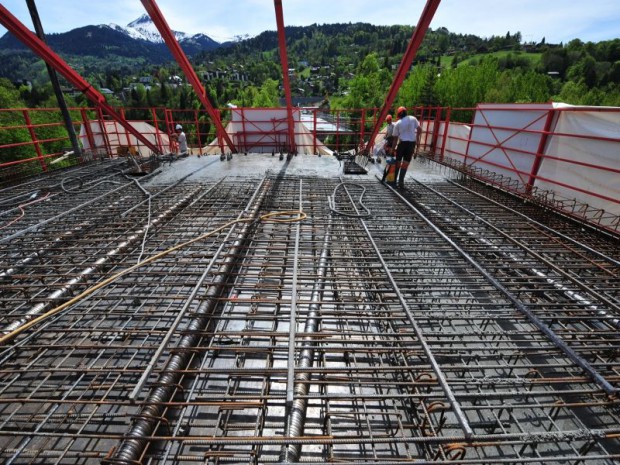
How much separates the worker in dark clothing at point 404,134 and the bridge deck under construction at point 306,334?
183 cm

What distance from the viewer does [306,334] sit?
9.84 ft

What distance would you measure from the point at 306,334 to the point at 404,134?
22.1 feet

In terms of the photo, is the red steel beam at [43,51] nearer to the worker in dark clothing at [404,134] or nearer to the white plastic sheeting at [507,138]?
the worker in dark clothing at [404,134]

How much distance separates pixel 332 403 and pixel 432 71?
183 ft

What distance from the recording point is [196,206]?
7.00 m

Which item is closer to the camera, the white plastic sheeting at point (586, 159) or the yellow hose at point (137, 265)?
the yellow hose at point (137, 265)

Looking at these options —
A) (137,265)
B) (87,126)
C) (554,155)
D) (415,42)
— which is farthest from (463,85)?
(137,265)

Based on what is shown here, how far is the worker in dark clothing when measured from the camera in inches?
311

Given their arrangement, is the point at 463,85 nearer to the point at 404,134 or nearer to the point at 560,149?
the point at 560,149

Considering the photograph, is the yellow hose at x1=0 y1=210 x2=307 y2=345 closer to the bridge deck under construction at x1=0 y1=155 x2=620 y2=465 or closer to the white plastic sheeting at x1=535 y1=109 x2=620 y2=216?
the bridge deck under construction at x1=0 y1=155 x2=620 y2=465

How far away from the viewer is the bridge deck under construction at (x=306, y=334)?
231 cm

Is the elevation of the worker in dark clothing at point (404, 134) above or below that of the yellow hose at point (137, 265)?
above

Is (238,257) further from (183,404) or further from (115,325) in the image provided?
(183,404)

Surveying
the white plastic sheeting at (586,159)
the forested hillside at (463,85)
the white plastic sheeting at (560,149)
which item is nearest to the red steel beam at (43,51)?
the white plastic sheeting at (560,149)
